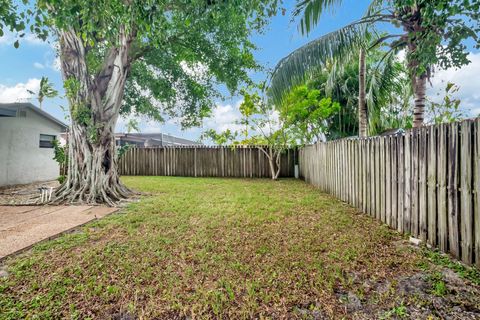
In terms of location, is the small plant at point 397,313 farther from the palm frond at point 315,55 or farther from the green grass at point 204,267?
the palm frond at point 315,55

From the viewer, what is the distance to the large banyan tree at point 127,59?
2.86 m

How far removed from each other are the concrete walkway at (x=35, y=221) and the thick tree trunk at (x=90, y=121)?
2.31 feet

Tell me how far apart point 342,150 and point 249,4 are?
3.80 metres

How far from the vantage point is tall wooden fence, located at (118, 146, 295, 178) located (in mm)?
11023

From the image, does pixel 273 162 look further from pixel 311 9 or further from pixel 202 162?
pixel 311 9

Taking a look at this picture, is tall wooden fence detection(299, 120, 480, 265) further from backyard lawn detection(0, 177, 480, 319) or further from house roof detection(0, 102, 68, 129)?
house roof detection(0, 102, 68, 129)

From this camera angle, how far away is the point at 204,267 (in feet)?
7.59

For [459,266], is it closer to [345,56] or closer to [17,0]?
[345,56]

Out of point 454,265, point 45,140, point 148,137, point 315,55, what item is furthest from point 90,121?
point 148,137

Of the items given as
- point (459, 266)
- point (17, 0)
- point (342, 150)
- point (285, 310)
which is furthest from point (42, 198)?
point (459, 266)

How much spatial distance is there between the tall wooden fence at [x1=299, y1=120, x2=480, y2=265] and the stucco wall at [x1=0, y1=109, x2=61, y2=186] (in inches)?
443

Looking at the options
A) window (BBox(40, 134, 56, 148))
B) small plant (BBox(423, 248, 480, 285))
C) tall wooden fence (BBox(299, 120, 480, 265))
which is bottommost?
small plant (BBox(423, 248, 480, 285))

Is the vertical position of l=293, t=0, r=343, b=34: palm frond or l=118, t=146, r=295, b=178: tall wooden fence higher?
l=293, t=0, r=343, b=34: palm frond

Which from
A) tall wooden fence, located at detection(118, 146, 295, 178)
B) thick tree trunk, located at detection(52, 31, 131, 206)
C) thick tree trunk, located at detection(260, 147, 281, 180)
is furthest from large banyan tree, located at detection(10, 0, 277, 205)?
thick tree trunk, located at detection(260, 147, 281, 180)
